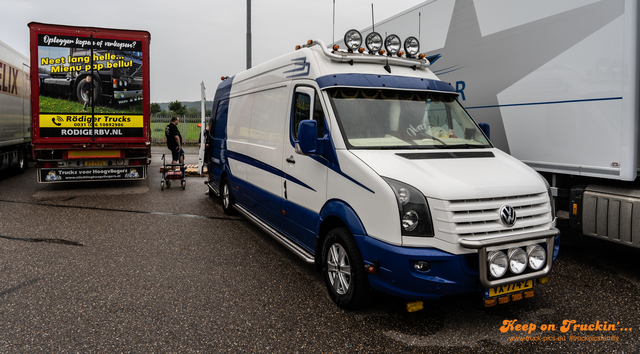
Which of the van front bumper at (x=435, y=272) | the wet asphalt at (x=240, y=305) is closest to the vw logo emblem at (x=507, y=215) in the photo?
the van front bumper at (x=435, y=272)

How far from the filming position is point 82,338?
3.63 metres

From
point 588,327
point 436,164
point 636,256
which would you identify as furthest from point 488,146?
point 636,256

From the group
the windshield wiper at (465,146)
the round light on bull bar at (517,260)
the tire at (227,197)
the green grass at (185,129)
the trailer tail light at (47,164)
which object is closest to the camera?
the round light on bull bar at (517,260)

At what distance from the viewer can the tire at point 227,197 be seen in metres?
8.16

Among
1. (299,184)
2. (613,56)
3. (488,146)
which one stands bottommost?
(299,184)

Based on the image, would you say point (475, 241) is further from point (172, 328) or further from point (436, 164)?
point (172, 328)

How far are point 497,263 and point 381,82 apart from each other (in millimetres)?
2197

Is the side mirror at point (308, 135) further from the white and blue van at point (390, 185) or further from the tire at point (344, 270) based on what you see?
the tire at point (344, 270)

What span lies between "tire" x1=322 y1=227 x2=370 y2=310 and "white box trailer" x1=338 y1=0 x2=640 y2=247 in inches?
114

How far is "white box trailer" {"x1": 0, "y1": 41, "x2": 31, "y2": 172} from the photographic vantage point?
42.0 feet

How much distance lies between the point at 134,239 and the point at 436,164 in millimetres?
4853

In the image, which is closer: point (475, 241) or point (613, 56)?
point (475, 241)

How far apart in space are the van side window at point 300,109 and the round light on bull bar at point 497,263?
7.62 feet

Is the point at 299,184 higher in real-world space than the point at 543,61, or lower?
lower
